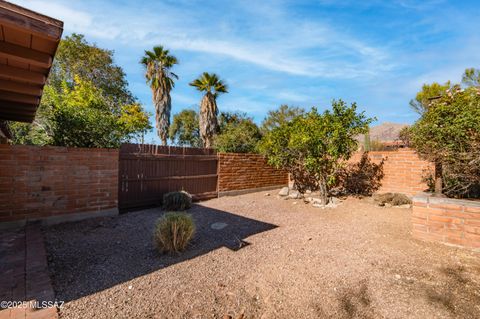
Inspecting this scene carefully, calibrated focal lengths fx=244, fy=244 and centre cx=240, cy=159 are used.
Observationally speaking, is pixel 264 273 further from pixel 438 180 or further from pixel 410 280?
pixel 438 180

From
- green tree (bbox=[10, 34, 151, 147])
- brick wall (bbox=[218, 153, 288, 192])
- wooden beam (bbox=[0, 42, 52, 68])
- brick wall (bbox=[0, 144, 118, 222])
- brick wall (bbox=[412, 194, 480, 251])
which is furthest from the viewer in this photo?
brick wall (bbox=[218, 153, 288, 192])

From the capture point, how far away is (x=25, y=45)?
8.09 ft

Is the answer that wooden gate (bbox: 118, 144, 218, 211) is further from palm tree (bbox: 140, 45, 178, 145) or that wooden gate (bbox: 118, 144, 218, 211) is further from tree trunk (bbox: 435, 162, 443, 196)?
palm tree (bbox: 140, 45, 178, 145)

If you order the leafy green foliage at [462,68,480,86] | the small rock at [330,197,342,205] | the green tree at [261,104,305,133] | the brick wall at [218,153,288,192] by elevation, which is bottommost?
the small rock at [330,197,342,205]

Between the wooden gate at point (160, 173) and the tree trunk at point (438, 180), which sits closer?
the tree trunk at point (438, 180)

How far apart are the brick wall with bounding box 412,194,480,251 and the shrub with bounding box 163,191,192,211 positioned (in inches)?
218

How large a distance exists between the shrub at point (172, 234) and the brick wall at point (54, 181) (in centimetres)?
275

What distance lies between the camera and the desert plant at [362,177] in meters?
9.18

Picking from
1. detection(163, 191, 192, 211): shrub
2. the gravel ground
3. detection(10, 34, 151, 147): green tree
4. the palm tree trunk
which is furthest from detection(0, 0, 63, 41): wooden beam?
the palm tree trunk

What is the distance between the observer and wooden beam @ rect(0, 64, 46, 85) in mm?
3017

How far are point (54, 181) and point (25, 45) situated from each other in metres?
3.70

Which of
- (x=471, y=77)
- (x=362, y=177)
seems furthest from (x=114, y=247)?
(x=471, y=77)

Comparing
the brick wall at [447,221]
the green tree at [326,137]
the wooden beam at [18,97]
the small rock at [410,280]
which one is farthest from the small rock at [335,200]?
the wooden beam at [18,97]

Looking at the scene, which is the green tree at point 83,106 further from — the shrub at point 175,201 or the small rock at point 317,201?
the small rock at point 317,201
